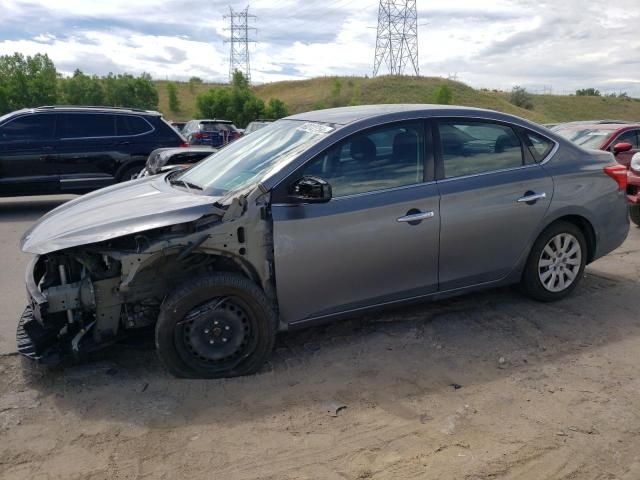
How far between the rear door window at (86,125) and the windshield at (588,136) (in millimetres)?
8141

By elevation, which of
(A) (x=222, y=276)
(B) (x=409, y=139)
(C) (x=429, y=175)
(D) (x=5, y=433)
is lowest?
(D) (x=5, y=433)

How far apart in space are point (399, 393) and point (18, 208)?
9534 mm

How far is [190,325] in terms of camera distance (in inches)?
143

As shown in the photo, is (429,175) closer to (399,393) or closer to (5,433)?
(399,393)

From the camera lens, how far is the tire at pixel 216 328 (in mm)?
3586

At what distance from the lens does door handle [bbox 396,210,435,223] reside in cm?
406

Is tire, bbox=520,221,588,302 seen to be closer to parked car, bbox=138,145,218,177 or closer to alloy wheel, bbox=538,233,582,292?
alloy wheel, bbox=538,233,582,292

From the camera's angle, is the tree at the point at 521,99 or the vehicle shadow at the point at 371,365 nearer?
the vehicle shadow at the point at 371,365

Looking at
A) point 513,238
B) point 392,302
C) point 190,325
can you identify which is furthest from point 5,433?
point 513,238

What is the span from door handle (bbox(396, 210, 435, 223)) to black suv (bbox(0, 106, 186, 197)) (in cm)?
762

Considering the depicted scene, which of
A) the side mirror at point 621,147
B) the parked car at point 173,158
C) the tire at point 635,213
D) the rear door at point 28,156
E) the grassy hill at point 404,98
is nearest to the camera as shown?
the tire at point 635,213

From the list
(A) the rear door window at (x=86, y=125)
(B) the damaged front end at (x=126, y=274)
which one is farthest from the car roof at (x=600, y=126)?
(B) the damaged front end at (x=126, y=274)

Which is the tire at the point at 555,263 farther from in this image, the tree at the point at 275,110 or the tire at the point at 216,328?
the tree at the point at 275,110

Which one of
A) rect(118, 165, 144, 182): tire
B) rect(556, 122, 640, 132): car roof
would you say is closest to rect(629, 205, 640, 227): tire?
rect(556, 122, 640, 132): car roof
